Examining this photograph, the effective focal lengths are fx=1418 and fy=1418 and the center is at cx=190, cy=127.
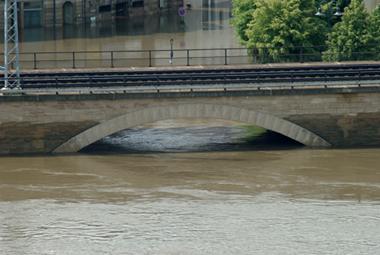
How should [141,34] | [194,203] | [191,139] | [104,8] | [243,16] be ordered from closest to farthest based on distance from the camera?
[194,203], [191,139], [243,16], [141,34], [104,8]

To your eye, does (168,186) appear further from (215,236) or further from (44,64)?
(44,64)

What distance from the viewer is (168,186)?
5650cm

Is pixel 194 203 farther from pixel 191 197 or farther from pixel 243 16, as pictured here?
pixel 243 16

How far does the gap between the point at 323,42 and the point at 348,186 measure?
2016cm

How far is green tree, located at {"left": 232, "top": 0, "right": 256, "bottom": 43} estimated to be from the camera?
80750mm

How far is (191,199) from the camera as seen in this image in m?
54.2

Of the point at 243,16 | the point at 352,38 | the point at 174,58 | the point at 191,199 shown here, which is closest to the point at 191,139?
the point at 191,199

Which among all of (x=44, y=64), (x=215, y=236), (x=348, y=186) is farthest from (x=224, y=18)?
(x=215, y=236)

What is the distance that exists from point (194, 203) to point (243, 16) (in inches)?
1142

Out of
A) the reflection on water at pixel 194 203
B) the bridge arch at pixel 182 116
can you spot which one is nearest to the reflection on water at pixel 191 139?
the bridge arch at pixel 182 116

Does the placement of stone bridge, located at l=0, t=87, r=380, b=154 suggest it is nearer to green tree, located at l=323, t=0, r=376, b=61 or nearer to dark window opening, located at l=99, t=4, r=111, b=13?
green tree, located at l=323, t=0, r=376, b=61

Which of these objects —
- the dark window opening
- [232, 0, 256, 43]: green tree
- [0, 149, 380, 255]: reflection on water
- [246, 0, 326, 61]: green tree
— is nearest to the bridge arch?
[0, 149, 380, 255]: reflection on water

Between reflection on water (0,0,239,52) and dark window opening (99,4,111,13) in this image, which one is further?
dark window opening (99,4,111,13)

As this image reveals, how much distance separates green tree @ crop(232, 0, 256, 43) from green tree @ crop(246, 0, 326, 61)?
5.02 meters
